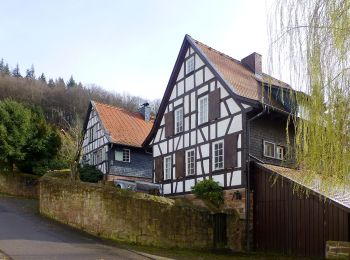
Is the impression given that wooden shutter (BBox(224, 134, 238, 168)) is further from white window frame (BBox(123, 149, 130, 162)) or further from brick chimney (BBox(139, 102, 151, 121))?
brick chimney (BBox(139, 102, 151, 121))

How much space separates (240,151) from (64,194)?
288 inches

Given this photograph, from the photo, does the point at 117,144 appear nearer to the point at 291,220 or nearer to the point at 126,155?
the point at 126,155

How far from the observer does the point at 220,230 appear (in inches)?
693

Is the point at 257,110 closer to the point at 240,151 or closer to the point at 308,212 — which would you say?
the point at 240,151

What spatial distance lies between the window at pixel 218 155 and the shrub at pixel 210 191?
0.83m

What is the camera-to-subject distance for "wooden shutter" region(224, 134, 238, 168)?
18.3 m

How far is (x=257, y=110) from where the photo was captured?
1783 centimetres

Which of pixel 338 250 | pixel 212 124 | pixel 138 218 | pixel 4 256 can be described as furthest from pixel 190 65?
pixel 338 250

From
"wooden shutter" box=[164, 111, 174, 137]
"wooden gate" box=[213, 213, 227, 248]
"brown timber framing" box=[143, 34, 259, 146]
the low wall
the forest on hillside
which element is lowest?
"wooden gate" box=[213, 213, 227, 248]

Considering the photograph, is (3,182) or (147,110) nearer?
(3,182)

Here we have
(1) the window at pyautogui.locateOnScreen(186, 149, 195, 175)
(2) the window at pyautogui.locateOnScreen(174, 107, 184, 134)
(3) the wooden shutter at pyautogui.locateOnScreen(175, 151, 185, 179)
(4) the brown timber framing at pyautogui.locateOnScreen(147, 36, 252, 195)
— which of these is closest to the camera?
(4) the brown timber framing at pyautogui.locateOnScreen(147, 36, 252, 195)

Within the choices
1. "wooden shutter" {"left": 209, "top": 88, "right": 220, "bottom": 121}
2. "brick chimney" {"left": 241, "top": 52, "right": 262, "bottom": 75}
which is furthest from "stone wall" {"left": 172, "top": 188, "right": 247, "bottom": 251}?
"brick chimney" {"left": 241, "top": 52, "right": 262, "bottom": 75}

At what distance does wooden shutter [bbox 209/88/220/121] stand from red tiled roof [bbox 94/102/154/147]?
1198cm

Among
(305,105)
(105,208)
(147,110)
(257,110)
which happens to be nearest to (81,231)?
(105,208)
